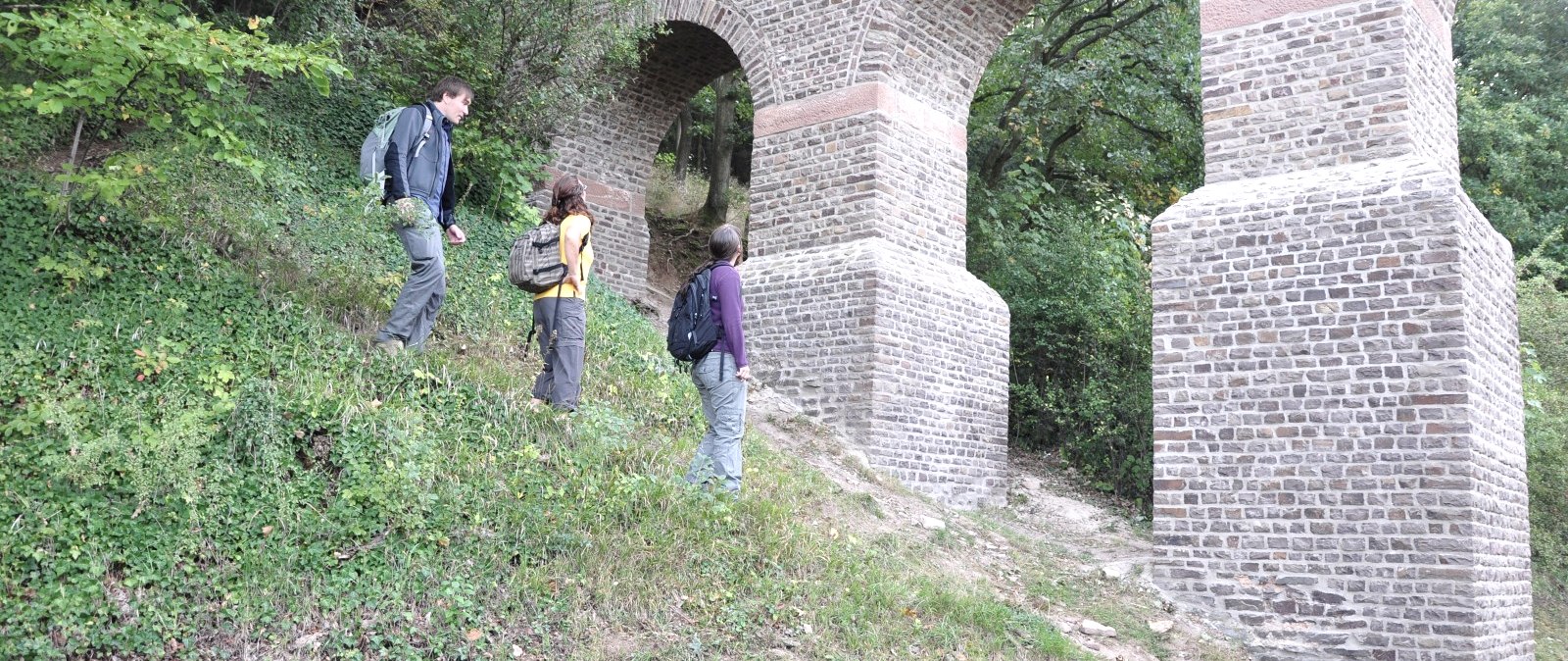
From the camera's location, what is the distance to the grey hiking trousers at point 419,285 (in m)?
6.89

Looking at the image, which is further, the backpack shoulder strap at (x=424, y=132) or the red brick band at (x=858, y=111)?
the red brick band at (x=858, y=111)

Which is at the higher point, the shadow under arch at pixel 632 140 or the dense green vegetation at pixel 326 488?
the shadow under arch at pixel 632 140

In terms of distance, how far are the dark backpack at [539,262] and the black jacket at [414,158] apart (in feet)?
2.65

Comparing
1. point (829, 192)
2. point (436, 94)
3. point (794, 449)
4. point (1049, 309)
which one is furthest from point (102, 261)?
point (1049, 309)

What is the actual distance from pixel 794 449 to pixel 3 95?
6.28 metres

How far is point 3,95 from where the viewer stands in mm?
5684

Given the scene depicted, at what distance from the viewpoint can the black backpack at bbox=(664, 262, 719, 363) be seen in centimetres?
656

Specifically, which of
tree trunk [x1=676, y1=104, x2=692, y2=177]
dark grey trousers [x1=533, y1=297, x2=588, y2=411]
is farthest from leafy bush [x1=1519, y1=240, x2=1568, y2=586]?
tree trunk [x1=676, y1=104, x2=692, y2=177]

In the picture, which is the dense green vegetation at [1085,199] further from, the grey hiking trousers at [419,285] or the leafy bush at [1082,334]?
the grey hiking trousers at [419,285]

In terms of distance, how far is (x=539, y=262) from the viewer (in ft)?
21.9

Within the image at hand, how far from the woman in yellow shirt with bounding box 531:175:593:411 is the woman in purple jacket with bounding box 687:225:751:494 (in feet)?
2.43

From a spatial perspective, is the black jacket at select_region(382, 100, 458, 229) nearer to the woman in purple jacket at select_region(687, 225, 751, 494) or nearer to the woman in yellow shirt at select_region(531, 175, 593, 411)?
the woman in yellow shirt at select_region(531, 175, 593, 411)

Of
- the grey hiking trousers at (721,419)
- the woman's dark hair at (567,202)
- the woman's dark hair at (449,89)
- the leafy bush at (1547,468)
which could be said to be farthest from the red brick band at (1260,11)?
the woman's dark hair at (449,89)

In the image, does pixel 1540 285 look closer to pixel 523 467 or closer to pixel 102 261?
pixel 523 467
